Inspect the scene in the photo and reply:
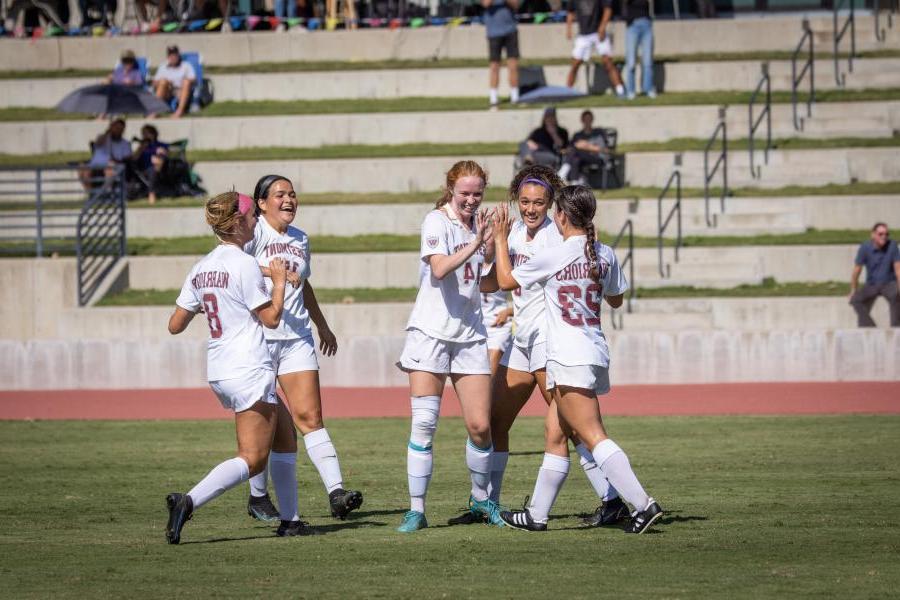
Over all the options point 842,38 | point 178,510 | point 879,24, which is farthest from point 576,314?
point 879,24

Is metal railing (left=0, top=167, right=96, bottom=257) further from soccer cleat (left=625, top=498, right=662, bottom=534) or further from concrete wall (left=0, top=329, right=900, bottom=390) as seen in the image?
soccer cleat (left=625, top=498, right=662, bottom=534)

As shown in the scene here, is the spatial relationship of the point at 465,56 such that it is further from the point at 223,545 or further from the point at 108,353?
the point at 223,545

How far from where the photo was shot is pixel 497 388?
9516 mm

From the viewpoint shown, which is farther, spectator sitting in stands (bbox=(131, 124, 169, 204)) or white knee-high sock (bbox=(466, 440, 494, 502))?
spectator sitting in stands (bbox=(131, 124, 169, 204))

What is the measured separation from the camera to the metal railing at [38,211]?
78.9 feet

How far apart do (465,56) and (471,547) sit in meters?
23.4

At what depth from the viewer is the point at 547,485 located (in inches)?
348

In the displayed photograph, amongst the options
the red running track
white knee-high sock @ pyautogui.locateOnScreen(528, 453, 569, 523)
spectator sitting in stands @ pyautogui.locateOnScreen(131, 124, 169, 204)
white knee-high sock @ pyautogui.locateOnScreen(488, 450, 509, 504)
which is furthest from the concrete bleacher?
white knee-high sock @ pyautogui.locateOnScreen(528, 453, 569, 523)

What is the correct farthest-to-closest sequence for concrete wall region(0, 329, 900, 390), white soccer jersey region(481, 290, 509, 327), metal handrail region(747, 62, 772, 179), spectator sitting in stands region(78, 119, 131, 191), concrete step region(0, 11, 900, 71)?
concrete step region(0, 11, 900, 71) < spectator sitting in stands region(78, 119, 131, 191) < metal handrail region(747, 62, 772, 179) < concrete wall region(0, 329, 900, 390) < white soccer jersey region(481, 290, 509, 327)

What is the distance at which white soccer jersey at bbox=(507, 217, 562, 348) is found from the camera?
30.8 feet

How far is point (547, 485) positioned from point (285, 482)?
5.10 feet

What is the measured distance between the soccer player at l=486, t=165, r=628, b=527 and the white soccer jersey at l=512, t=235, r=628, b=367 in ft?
1.09

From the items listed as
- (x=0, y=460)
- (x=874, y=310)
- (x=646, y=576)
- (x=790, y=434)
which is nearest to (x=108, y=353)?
(x=0, y=460)

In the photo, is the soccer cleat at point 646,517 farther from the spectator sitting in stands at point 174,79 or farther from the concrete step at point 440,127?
the spectator sitting in stands at point 174,79
